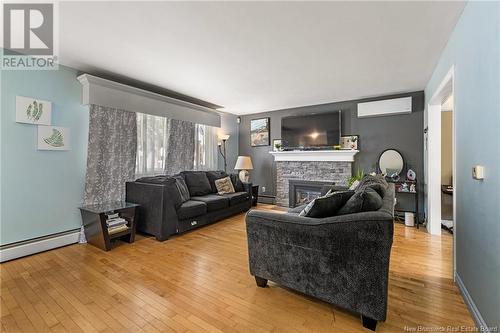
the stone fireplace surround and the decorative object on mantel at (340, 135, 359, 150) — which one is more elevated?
the decorative object on mantel at (340, 135, 359, 150)

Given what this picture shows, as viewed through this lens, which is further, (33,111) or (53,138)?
(53,138)

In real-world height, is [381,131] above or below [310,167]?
above

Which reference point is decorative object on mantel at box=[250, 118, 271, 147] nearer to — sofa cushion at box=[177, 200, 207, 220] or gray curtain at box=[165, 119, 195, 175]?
gray curtain at box=[165, 119, 195, 175]

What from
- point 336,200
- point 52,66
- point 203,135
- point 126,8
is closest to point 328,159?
point 203,135

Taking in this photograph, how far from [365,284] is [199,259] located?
180 centimetres

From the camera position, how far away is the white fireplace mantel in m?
4.65

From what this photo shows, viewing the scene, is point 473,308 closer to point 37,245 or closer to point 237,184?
point 237,184

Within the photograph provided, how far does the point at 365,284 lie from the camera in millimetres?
1479

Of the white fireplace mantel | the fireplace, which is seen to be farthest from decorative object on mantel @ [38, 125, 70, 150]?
the fireplace

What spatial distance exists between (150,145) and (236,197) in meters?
1.92

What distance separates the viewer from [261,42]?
2.42 metres

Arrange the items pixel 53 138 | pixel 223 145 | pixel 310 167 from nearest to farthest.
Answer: pixel 53 138 < pixel 310 167 < pixel 223 145

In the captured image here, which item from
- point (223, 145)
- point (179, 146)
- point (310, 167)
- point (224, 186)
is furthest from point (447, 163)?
point (179, 146)

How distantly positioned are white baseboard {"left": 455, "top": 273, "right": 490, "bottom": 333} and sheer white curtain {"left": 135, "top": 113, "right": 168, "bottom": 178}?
434cm
